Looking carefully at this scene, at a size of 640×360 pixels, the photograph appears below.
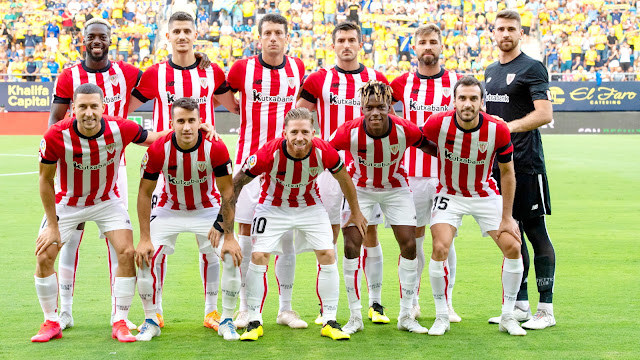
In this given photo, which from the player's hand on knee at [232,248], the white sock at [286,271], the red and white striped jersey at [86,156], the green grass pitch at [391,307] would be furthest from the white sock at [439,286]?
the red and white striped jersey at [86,156]

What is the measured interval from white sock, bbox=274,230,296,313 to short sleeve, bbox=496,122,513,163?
5.37 ft

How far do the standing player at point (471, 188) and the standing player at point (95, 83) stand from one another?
2409 mm

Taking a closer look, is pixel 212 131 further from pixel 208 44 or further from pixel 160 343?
pixel 208 44

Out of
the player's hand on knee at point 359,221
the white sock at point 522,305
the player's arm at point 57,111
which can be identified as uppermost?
the player's arm at point 57,111

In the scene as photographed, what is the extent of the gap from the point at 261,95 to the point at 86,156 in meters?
1.60

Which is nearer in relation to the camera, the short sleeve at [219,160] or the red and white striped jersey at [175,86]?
the short sleeve at [219,160]

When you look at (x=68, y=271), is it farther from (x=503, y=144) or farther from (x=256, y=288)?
(x=503, y=144)

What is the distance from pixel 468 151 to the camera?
5.64m

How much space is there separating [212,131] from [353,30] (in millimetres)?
1452

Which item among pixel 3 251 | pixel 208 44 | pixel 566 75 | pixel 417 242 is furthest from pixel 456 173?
pixel 208 44

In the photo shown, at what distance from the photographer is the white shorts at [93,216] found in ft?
18.3

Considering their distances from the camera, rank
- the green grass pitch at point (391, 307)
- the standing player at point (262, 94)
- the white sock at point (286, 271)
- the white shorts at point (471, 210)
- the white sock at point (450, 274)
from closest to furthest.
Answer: the green grass pitch at point (391, 307), the white shorts at point (471, 210), the white sock at point (286, 271), the white sock at point (450, 274), the standing player at point (262, 94)

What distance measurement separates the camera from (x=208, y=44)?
2803 cm

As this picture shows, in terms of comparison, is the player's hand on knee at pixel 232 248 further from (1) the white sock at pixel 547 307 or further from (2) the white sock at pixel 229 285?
(1) the white sock at pixel 547 307
